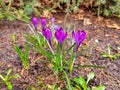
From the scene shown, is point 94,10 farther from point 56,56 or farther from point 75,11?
point 56,56

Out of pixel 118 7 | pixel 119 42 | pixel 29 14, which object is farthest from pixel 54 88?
pixel 118 7

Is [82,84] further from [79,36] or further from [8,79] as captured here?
[8,79]

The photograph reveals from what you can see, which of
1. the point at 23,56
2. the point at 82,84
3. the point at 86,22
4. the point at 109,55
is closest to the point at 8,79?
the point at 23,56

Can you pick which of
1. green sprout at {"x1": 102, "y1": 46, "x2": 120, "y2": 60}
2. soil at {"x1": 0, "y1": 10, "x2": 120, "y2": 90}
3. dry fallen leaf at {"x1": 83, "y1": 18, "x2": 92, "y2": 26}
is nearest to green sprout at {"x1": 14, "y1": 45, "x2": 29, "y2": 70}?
soil at {"x1": 0, "y1": 10, "x2": 120, "y2": 90}

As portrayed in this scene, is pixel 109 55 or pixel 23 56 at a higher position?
pixel 23 56

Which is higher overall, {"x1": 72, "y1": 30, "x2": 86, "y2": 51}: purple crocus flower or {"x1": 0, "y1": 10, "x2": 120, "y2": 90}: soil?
{"x1": 72, "y1": 30, "x2": 86, "y2": 51}: purple crocus flower

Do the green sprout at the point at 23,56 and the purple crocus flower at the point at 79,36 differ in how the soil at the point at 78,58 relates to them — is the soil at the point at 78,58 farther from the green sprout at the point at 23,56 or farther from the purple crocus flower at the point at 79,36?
the purple crocus flower at the point at 79,36

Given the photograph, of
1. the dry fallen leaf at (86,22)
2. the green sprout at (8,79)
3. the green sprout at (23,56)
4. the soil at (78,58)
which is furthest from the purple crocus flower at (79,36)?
the dry fallen leaf at (86,22)

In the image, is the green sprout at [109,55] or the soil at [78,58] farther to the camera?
the green sprout at [109,55]

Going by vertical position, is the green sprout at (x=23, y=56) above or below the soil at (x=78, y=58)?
above

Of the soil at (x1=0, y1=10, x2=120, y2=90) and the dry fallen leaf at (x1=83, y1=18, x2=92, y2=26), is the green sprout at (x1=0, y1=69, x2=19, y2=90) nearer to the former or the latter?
the soil at (x1=0, y1=10, x2=120, y2=90)
